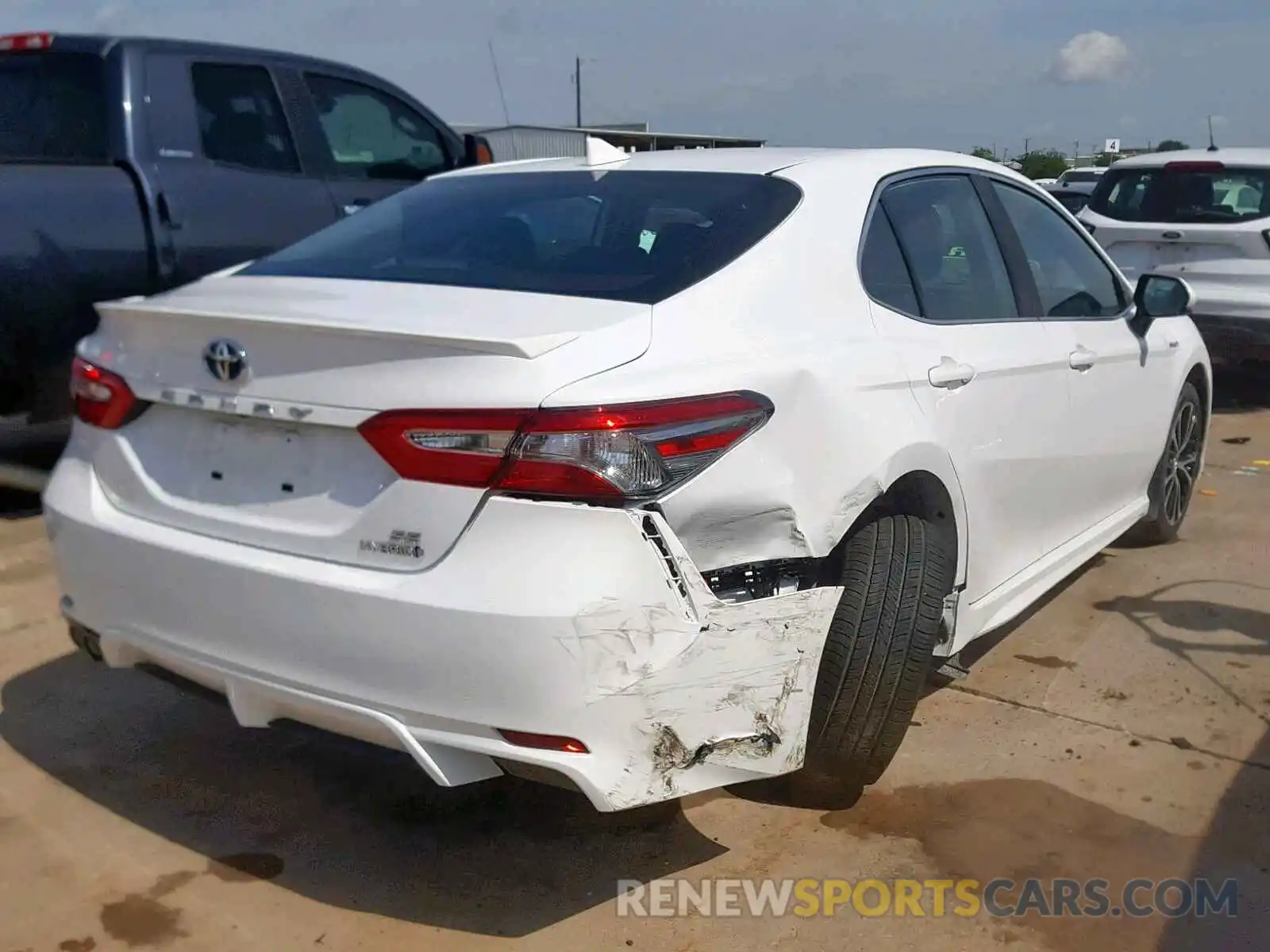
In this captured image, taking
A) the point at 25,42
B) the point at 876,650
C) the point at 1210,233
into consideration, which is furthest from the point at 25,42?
the point at 1210,233

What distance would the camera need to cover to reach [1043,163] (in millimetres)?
43531

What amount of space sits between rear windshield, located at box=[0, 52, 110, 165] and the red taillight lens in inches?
108

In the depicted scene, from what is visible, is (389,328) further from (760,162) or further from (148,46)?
(148,46)

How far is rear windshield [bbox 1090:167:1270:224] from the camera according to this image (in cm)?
763

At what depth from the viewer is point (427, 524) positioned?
2.30 meters

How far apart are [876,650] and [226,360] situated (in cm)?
152

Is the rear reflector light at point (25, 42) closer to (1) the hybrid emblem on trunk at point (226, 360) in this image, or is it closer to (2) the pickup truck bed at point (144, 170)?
(2) the pickup truck bed at point (144, 170)

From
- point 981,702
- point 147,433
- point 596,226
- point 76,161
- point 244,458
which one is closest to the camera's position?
point 244,458

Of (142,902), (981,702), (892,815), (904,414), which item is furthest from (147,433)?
(981,702)

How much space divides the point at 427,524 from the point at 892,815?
145cm

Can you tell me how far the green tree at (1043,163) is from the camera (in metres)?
40.2

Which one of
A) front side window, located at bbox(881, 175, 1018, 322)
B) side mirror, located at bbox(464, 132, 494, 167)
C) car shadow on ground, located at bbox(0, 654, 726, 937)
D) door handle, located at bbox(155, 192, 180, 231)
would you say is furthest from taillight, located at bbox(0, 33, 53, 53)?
front side window, located at bbox(881, 175, 1018, 322)

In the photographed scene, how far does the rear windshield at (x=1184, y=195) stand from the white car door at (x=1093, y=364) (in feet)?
11.7

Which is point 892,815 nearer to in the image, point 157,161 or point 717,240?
point 717,240
